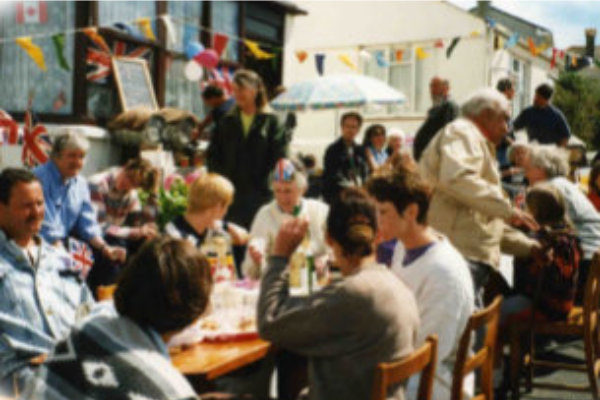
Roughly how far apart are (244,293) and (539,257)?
209cm

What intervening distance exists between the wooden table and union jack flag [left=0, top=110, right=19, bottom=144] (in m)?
3.87

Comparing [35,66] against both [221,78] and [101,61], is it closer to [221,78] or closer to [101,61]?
[101,61]

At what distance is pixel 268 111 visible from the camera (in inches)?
213

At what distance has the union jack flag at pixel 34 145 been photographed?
582cm

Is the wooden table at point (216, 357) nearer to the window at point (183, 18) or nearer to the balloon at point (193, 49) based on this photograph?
the balloon at point (193, 49)

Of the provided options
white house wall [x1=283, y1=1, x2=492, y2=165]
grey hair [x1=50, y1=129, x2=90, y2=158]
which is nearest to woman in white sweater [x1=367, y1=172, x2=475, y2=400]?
grey hair [x1=50, y1=129, x2=90, y2=158]

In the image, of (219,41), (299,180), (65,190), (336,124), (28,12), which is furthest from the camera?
(336,124)

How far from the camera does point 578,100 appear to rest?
84.4 feet

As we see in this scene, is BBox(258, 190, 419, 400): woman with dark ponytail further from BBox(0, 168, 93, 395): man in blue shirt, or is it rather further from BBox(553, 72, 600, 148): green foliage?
BBox(553, 72, 600, 148): green foliage

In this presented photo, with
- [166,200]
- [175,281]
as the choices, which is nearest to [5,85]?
[166,200]

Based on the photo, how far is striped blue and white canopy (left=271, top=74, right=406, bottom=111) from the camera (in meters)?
9.45

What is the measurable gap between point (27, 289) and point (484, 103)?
2.67 meters

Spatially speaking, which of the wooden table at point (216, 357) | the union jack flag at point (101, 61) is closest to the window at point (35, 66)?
the union jack flag at point (101, 61)

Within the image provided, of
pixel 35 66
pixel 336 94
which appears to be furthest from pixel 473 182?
pixel 336 94
